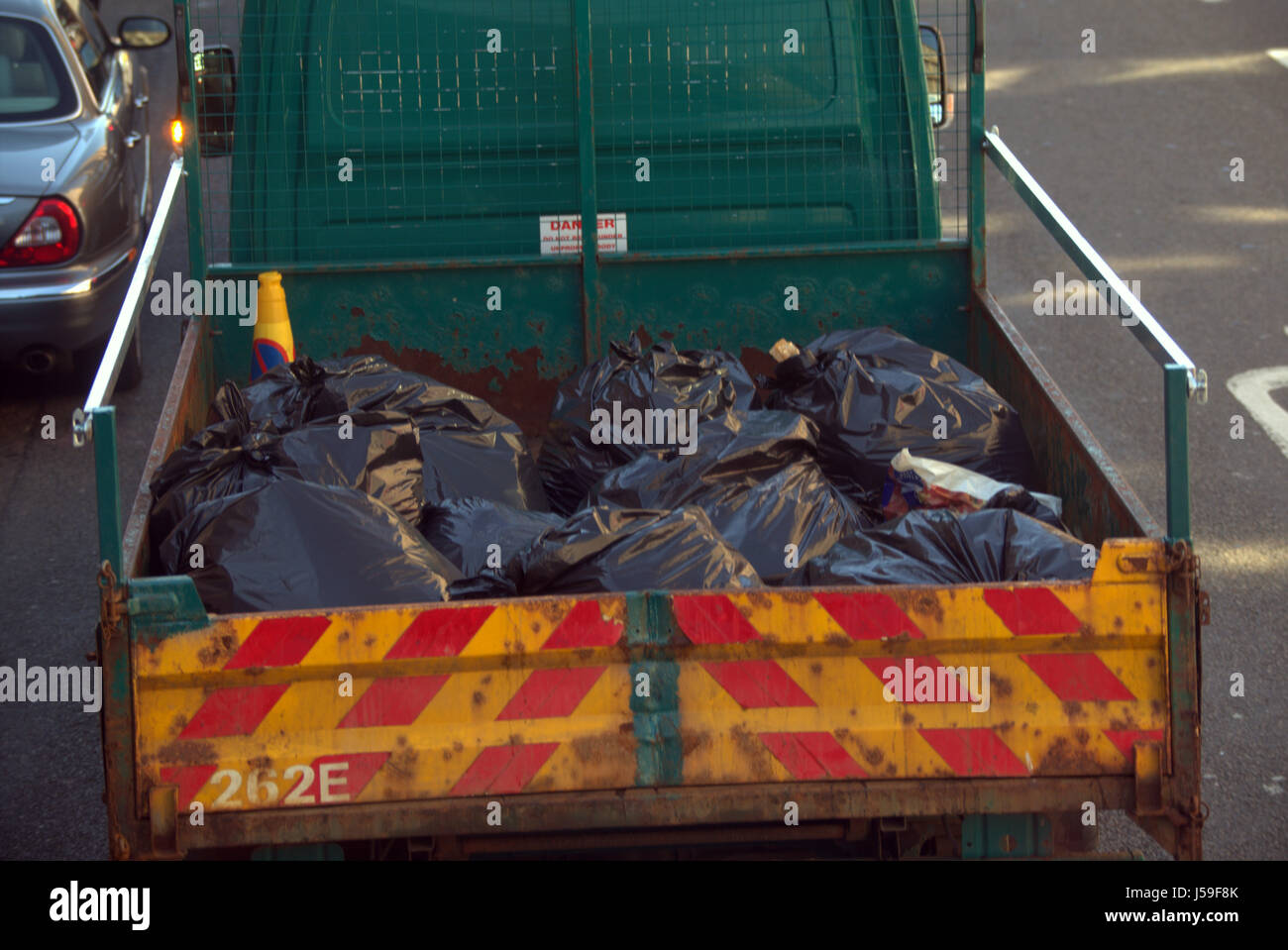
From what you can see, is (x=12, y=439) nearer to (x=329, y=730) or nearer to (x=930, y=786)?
(x=329, y=730)

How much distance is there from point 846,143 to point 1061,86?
27.5 ft

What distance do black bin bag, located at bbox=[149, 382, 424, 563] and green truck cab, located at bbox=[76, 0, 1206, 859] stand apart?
120 millimetres

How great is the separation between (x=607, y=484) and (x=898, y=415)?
93 cm

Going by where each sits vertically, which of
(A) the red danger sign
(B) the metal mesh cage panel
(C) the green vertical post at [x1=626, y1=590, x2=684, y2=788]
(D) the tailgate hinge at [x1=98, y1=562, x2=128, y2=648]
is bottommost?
(C) the green vertical post at [x1=626, y1=590, x2=684, y2=788]

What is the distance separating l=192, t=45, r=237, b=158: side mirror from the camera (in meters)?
4.73

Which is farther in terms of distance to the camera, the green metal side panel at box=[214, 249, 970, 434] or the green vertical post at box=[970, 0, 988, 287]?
the green metal side panel at box=[214, 249, 970, 434]

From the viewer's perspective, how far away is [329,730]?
284 cm

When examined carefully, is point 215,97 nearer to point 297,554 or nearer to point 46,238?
point 297,554

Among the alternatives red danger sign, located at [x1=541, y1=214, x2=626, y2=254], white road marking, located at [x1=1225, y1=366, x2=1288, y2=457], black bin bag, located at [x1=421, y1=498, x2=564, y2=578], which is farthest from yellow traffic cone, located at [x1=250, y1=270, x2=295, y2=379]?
white road marking, located at [x1=1225, y1=366, x2=1288, y2=457]

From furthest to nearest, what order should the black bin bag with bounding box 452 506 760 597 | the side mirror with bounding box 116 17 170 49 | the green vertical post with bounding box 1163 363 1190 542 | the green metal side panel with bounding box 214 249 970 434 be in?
the side mirror with bounding box 116 17 170 49 → the green metal side panel with bounding box 214 249 970 434 → the black bin bag with bounding box 452 506 760 597 → the green vertical post with bounding box 1163 363 1190 542

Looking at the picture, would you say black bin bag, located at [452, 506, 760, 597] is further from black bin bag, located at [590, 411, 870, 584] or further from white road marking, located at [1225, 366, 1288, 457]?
white road marking, located at [1225, 366, 1288, 457]

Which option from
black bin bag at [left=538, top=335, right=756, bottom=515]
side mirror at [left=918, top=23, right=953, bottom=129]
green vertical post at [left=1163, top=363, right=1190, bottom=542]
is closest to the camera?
green vertical post at [left=1163, top=363, right=1190, bottom=542]

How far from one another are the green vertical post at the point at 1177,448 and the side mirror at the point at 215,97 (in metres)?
3.07

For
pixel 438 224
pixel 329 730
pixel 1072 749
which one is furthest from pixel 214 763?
pixel 438 224
